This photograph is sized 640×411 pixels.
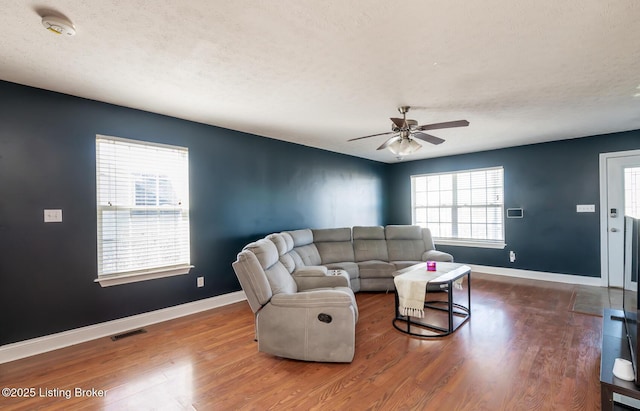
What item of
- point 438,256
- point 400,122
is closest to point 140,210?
point 400,122

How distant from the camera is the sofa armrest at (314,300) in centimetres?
245

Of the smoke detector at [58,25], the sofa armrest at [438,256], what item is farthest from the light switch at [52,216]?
the sofa armrest at [438,256]

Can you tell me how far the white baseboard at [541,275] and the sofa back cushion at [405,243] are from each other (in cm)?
181

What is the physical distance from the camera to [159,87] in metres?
2.80

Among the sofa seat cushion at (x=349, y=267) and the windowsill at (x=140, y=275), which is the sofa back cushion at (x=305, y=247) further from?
the windowsill at (x=140, y=275)

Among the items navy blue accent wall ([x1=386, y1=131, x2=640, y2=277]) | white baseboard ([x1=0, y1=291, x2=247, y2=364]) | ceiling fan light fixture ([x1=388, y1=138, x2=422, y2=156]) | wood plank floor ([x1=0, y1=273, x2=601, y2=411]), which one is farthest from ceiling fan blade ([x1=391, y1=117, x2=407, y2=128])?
navy blue accent wall ([x1=386, y1=131, x2=640, y2=277])

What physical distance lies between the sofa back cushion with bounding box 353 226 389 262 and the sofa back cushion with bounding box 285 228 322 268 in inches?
Answer: 30.4

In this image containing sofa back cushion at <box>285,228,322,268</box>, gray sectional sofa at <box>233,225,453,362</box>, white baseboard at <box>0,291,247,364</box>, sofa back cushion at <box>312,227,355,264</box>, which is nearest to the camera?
gray sectional sofa at <box>233,225,453,362</box>

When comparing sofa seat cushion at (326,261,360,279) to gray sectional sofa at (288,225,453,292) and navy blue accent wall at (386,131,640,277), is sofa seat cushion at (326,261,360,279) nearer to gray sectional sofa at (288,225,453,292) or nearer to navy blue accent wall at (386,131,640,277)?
gray sectional sofa at (288,225,453,292)

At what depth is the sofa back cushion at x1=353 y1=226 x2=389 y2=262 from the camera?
4.99 meters

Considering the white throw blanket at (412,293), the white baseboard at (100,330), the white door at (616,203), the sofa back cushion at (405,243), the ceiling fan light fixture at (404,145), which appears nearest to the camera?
the white baseboard at (100,330)

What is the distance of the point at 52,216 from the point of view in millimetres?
2842

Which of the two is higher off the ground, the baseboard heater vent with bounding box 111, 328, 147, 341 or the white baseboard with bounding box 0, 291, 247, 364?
the white baseboard with bounding box 0, 291, 247, 364

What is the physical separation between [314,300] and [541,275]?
4910mm
